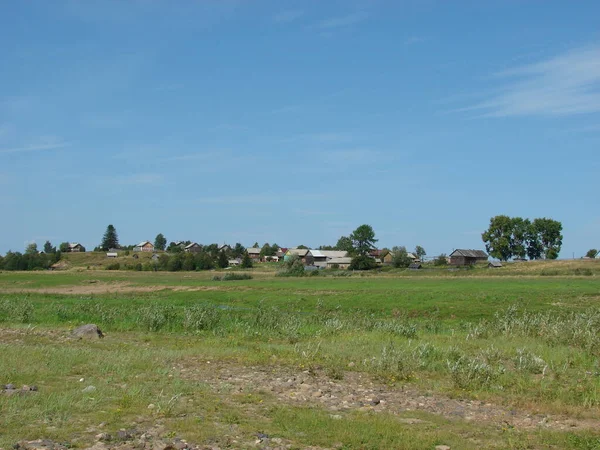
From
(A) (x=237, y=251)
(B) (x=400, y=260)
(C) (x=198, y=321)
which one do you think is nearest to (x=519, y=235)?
(B) (x=400, y=260)

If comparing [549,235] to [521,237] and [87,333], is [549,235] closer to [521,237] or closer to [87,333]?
[521,237]

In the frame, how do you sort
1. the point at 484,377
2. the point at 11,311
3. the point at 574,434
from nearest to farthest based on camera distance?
1. the point at 574,434
2. the point at 484,377
3. the point at 11,311

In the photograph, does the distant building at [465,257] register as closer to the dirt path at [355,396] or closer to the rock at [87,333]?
the rock at [87,333]

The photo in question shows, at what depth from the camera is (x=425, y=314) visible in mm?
41906

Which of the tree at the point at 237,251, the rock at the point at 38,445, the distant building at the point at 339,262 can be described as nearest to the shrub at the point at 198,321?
the rock at the point at 38,445

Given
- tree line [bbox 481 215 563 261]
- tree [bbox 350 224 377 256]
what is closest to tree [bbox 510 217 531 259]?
tree line [bbox 481 215 563 261]

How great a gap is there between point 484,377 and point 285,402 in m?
5.44

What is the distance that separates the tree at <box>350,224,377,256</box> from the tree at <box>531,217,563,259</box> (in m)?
49.1

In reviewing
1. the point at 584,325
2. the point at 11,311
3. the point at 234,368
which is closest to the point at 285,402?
the point at 234,368

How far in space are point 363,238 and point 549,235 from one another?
54.8 m

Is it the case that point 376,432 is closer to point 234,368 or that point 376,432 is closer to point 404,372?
point 404,372

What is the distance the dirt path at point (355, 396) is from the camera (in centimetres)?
1155

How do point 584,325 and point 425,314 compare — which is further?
point 425,314

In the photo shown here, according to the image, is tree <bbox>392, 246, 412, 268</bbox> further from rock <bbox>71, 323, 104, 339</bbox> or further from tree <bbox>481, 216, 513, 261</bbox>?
rock <bbox>71, 323, 104, 339</bbox>
